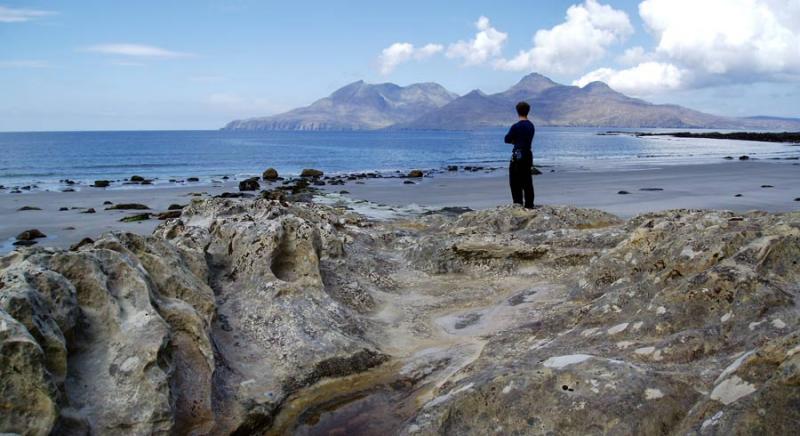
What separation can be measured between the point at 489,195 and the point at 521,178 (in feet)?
46.7

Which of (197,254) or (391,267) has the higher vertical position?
(197,254)

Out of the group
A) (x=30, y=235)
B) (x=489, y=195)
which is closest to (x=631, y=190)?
(x=489, y=195)

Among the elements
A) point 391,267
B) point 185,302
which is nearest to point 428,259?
point 391,267

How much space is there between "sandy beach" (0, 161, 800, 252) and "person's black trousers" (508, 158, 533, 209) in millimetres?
6578

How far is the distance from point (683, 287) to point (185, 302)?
4727 millimetres

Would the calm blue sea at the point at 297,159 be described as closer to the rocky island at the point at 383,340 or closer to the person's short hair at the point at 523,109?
the person's short hair at the point at 523,109

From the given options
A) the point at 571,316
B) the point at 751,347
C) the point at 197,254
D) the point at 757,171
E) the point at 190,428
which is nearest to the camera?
the point at 751,347

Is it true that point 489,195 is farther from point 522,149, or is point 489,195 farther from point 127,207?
point 127,207

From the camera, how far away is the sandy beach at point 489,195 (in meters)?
20.8

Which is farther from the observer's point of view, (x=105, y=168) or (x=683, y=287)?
(x=105, y=168)

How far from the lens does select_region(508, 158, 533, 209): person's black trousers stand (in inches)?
521

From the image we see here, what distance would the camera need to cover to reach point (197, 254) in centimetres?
766

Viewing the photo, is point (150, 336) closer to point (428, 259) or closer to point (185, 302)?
point (185, 302)

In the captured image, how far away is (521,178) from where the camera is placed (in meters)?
13.6
